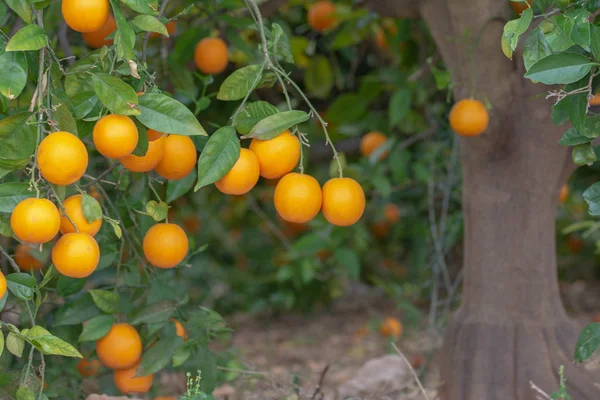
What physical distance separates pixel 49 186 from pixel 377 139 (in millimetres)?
1786

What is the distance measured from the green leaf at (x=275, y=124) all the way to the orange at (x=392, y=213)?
198cm

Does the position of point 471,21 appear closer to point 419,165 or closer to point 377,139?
point 419,165

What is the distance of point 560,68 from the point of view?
1.23 meters

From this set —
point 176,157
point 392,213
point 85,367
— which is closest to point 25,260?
point 85,367

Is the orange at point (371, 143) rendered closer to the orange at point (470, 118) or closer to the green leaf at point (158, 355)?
the orange at point (470, 118)

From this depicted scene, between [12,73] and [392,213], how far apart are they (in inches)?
90.9

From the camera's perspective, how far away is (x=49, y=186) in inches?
48.2

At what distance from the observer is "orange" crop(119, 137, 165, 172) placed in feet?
4.17

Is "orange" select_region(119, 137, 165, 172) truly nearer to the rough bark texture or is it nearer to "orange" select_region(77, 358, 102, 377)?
"orange" select_region(77, 358, 102, 377)

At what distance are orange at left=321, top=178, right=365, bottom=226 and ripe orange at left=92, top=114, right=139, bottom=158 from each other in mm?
361

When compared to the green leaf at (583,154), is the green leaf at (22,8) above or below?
above

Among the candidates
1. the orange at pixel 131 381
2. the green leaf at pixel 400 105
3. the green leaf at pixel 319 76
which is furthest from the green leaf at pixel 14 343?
the green leaf at pixel 319 76

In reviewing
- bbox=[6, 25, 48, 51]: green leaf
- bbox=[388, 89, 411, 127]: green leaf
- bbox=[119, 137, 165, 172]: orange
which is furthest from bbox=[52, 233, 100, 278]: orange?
bbox=[388, 89, 411, 127]: green leaf

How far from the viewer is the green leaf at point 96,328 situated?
1541 mm
